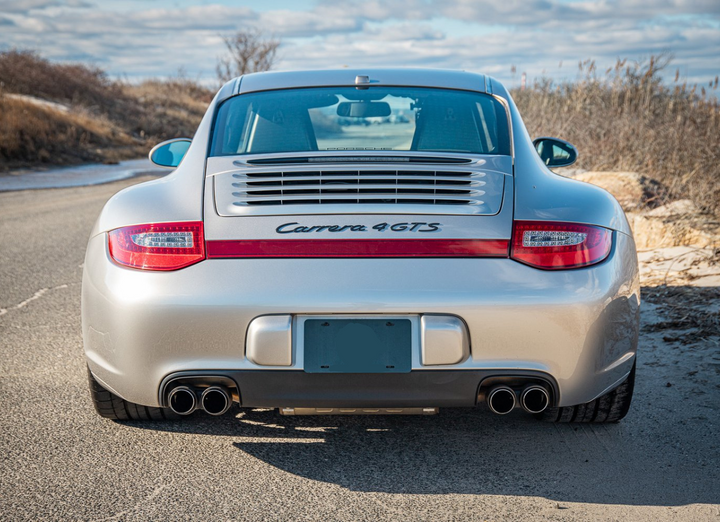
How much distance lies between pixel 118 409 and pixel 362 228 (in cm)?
142

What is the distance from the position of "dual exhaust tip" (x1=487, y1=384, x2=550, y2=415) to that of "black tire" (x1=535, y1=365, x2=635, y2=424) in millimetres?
510

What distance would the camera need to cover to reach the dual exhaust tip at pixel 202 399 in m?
2.63

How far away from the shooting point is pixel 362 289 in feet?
8.27

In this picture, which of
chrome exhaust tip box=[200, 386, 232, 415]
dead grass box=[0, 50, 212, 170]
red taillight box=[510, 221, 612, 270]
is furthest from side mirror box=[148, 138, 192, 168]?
dead grass box=[0, 50, 212, 170]

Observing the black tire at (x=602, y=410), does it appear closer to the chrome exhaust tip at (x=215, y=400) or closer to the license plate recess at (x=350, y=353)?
the license plate recess at (x=350, y=353)

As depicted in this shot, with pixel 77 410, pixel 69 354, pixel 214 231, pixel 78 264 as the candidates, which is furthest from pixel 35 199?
pixel 214 231

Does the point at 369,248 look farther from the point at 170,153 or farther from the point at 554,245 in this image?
the point at 170,153

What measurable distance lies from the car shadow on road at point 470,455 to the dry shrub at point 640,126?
5.06 m

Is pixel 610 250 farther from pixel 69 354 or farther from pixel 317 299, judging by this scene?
pixel 69 354

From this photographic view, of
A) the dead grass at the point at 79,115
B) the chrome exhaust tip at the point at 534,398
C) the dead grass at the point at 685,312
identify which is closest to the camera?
the chrome exhaust tip at the point at 534,398

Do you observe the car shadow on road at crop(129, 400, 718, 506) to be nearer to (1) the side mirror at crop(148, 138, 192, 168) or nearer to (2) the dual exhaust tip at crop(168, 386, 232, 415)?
(2) the dual exhaust tip at crop(168, 386, 232, 415)

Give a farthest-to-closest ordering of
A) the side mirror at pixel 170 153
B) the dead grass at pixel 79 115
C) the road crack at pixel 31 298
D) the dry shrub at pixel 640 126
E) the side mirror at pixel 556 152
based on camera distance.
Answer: the dead grass at pixel 79 115 < the dry shrub at pixel 640 126 < the road crack at pixel 31 298 < the side mirror at pixel 556 152 < the side mirror at pixel 170 153

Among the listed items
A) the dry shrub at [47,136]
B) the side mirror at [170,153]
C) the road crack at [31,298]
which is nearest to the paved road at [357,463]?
the side mirror at [170,153]

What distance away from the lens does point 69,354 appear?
14.1ft
